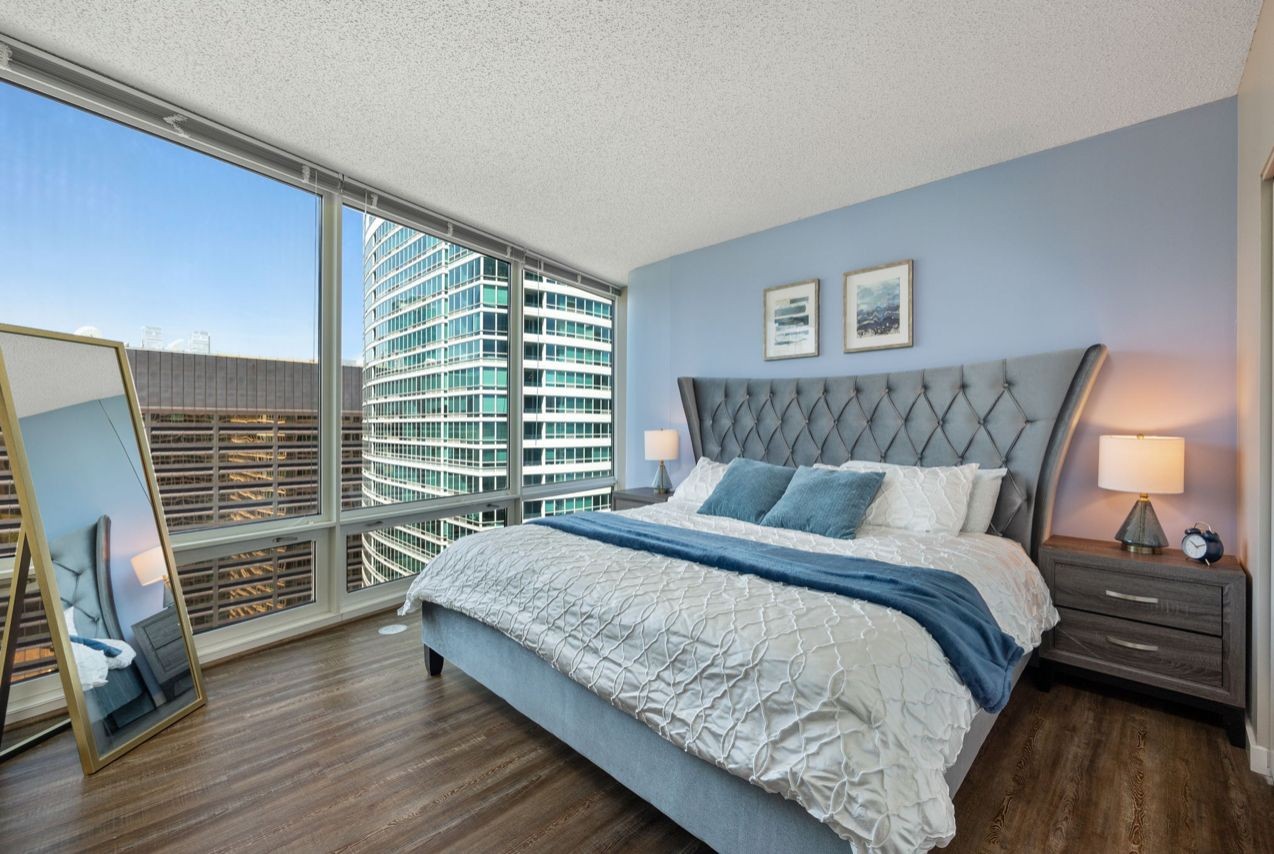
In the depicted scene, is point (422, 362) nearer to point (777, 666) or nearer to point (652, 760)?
point (652, 760)

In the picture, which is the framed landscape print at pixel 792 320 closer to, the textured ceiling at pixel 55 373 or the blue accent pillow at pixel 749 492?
the blue accent pillow at pixel 749 492

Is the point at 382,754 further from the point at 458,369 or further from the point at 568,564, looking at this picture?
the point at 458,369

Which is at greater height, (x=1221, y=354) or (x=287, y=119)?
(x=287, y=119)

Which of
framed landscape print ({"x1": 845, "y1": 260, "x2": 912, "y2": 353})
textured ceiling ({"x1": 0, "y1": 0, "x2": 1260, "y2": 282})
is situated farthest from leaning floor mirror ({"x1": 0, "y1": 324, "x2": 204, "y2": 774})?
A: framed landscape print ({"x1": 845, "y1": 260, "x2": 912, "y2": 353})

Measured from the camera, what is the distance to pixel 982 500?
268cm

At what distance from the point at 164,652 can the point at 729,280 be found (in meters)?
4.03

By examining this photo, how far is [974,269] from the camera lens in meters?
3.04

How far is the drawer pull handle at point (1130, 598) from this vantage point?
2.19 metres

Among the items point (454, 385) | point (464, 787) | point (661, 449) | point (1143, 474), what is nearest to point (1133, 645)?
point (1143, 474)

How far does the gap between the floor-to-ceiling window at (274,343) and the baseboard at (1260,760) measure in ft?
13.3

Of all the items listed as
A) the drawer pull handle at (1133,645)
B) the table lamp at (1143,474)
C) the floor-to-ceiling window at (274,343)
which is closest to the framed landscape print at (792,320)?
the table lamp at (1143,474)

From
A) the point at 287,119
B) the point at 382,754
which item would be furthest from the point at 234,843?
the point at 287,119

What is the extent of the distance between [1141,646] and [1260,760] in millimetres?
448

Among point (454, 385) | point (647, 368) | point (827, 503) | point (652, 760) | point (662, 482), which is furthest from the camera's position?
point (647, 368)
